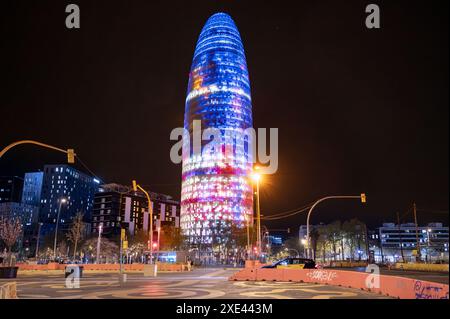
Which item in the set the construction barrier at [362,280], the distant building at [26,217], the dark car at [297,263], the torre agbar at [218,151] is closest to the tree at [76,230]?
the dark car at [297,263]

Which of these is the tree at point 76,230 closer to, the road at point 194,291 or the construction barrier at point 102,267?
the construction barrier at point 102,267

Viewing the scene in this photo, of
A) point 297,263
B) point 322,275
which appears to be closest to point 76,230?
point 297,263

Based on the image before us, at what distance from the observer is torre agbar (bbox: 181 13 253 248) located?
169 metres

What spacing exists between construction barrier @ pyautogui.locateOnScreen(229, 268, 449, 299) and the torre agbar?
132 m

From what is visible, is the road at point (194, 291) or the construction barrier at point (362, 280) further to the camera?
the road at point (194, 291)

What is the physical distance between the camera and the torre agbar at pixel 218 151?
556 ft

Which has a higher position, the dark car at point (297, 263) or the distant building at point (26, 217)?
Result: the distant building at point (26, 217)

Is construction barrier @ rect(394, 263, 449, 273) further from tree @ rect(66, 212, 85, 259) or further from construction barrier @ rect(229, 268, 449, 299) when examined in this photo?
tree @ rect(66, 212, 85, 259)

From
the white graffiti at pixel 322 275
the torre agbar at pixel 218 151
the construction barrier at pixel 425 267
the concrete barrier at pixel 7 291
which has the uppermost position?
the torre agbar at pixel 218 151

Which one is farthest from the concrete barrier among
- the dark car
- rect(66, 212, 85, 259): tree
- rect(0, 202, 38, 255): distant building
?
rect(0, 202, 38, 255): distant building

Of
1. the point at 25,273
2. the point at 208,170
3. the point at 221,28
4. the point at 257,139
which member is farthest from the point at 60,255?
Answer: the point at 221,28
